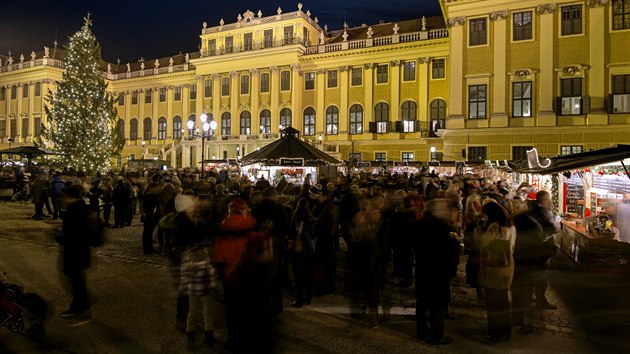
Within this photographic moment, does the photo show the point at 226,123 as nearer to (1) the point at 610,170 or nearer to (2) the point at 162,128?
(2) the point at 162,128

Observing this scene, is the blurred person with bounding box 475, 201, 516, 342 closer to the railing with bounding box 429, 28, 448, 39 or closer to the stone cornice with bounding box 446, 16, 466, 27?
the stone cornice with bounding box 446, 16, 466, 27

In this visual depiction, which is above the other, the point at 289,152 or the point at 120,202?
the point at 289,152

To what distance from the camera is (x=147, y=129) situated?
59219 mm

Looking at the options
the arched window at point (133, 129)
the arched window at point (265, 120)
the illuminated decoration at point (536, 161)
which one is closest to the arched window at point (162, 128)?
the arched window at point (133, 129)

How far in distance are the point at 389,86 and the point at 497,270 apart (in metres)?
39.5

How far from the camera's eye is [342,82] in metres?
45.2

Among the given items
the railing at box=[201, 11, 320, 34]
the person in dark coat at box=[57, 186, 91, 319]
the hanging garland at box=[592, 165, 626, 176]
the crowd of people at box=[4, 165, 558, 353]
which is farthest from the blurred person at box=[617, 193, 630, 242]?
the railing at box=[201, 11, 320, 34]

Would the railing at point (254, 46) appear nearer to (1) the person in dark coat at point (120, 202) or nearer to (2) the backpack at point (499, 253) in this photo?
(1) the person in dark coat at point (120, 202)

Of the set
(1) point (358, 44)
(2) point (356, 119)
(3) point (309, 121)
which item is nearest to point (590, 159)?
(2) point (356, 119)

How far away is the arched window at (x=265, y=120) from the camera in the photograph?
4847 centimetres

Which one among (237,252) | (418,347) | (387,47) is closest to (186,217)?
(237,252)

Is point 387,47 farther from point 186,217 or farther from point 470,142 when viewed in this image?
point 186,217

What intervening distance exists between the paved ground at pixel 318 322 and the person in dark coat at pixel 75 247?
333 mm

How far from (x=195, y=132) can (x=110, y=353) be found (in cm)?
4641
